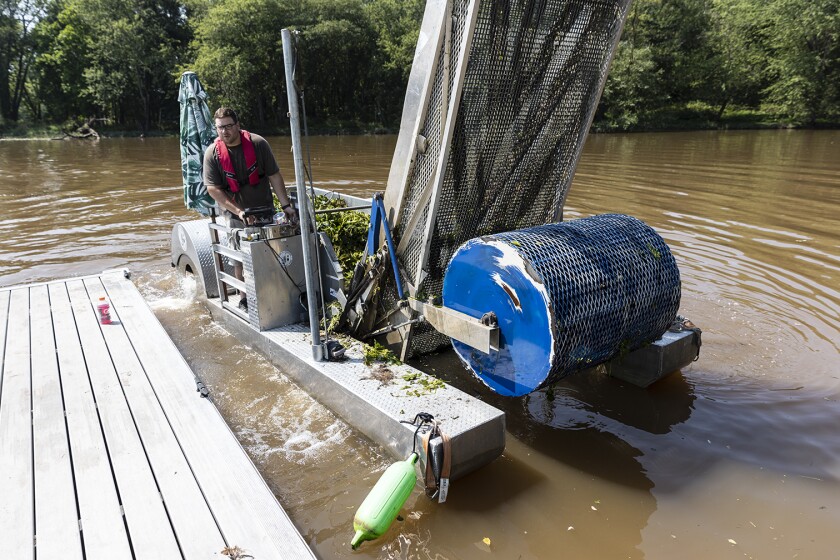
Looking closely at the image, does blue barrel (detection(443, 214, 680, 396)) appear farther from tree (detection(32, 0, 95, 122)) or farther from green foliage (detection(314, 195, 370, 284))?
tree (detection(32, 0, 95, 122))

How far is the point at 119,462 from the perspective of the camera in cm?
358

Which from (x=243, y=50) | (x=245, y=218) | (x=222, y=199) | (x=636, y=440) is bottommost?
(x=636, y=440)

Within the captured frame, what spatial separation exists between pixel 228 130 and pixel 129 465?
3031mm

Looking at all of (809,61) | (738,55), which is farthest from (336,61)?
(809,61)

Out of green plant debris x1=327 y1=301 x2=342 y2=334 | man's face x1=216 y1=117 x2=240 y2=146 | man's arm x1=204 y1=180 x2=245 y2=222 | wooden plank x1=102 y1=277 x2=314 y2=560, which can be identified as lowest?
wooden plank x1=102 y1=277 x2=314 y2=560

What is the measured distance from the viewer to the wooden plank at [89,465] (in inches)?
115

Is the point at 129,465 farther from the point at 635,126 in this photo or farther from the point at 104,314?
the point at 635,126

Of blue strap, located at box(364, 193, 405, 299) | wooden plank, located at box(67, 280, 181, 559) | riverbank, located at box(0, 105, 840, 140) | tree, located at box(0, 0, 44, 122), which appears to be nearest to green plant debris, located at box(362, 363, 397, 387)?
blue strap, located at box(364, 193, 405, 299)

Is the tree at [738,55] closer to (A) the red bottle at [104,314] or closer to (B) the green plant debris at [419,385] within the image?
(B) the green plant debris at [419,385]

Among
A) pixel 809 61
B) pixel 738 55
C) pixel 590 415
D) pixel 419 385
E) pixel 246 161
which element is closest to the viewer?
pixel 419 385

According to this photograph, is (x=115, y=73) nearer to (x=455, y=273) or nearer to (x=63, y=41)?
(x=63, y=41)

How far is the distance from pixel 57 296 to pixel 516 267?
6.07 m

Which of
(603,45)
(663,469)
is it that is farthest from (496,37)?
(663,469)

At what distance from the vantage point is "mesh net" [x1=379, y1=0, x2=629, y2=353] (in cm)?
383
